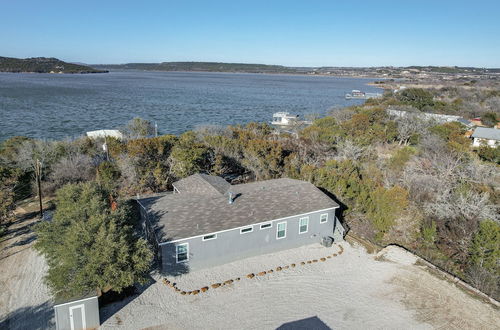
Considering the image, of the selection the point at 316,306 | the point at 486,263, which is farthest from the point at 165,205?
the point at 486,263

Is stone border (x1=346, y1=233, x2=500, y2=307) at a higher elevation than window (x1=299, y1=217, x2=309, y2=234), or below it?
below

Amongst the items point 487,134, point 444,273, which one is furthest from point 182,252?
point 487,134

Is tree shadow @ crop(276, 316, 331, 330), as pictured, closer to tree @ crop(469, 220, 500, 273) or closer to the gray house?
the gray house

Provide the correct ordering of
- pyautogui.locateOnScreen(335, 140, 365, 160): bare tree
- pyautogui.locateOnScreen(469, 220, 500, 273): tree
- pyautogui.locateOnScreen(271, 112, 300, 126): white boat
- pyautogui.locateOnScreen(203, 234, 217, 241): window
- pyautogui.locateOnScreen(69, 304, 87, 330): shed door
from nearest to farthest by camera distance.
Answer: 1. pyautogui.locateOnScreen(69, 304, 87, 330): shed door
2. pyautogui.locateOnScreen(203, 234, 217, 241): window
3. pyautogui.locateOnScreen(469, 220, 500, 273): tree
4. pyautogui.locateOnScreen(335, 140, 365, 160): bare tree
5. pyautogui.locateOnScreen(271, 112, 300, 126): white boat

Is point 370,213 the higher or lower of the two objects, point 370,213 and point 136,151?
the lower

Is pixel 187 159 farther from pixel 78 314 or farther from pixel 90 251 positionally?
pixel 78 314

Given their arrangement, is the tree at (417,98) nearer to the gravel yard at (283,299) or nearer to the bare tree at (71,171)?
the gravel yard at (283,299)

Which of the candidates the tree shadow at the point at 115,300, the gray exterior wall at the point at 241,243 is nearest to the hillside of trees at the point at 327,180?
the tree shadow at the point at 115,300

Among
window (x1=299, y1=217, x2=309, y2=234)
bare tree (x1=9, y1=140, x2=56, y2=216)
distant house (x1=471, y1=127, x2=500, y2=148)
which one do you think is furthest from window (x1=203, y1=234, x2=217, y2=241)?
distant house (x1=471, y1=127, x2=500, y2=148)

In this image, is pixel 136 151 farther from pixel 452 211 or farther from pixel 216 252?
pixel 452 211
